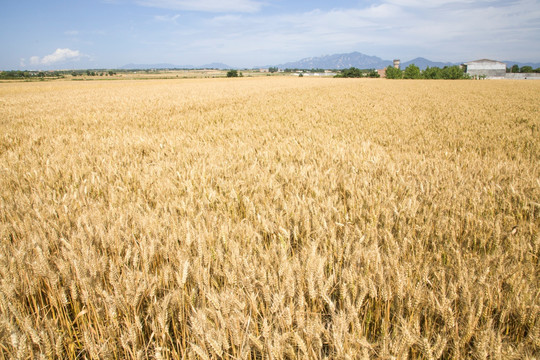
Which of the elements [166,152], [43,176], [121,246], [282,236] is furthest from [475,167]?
[43,176]

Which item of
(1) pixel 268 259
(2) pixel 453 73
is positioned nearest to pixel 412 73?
(2) pixel 453 73

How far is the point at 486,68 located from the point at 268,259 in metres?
132

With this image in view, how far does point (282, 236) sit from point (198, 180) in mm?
1405

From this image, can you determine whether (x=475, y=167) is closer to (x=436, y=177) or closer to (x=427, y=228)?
(x=436, y=177)

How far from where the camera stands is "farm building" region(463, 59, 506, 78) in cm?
9650

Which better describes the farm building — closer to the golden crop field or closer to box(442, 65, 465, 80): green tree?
box(442, 65, 465, 80): green tree

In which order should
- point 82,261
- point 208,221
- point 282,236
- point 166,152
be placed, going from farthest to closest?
point 166,152, point 208,221, point 282,236, point 82,261

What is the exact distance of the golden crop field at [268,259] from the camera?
970mm

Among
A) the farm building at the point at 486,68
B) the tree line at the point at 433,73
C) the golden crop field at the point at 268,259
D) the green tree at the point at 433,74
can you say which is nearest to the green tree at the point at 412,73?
the tree line at the point at 433,73

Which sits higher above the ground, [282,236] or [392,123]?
[392,123]

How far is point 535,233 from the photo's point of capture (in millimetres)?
1772

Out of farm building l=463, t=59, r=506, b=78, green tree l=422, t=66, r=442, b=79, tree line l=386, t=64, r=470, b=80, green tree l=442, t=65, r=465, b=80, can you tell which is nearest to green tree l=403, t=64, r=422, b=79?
tree line l=386, t=64, r=470, b=80

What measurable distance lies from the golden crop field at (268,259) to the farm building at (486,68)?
403ft

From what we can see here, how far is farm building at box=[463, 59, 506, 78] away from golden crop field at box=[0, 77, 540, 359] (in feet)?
403
